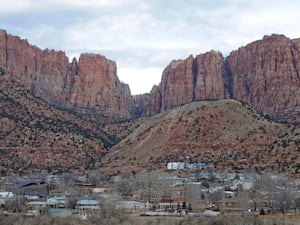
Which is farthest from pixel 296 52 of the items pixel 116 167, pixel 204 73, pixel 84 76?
pixel 116 167

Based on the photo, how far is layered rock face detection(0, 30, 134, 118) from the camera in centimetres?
17875

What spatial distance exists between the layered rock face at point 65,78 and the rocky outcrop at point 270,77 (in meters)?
34.2

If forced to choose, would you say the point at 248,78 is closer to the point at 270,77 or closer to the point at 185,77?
the point at 270,77

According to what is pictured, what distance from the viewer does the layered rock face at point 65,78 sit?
586ft

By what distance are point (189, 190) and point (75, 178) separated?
28640 mm

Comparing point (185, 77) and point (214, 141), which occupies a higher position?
point (185, 77)

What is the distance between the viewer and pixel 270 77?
169875mm

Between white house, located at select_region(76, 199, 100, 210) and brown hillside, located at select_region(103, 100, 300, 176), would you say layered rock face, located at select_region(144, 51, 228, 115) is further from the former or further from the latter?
white house, located at select_region(76, 199, 100, 210)

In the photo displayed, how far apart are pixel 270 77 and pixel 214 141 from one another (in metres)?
57.2

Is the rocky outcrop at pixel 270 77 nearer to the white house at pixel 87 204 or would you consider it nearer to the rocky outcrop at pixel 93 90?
the rocky outcrop at pixel 93 90

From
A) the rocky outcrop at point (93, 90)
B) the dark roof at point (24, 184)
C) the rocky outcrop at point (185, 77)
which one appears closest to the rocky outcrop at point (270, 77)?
the rocky outcrop at point (185, 77)

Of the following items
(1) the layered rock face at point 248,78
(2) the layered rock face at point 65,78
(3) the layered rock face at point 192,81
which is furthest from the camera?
(3) the layered rock face at point 192,81

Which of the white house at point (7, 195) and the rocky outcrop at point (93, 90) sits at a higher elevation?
the rocky outcrop at point (93, 90)

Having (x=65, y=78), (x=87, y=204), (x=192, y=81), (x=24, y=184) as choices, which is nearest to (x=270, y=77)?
(x=192, y=81)
